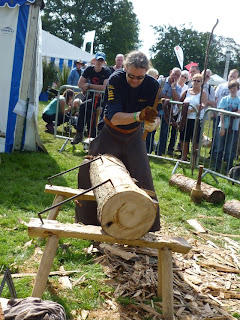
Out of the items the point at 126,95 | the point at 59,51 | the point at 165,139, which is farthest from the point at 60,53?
the point at 126,95

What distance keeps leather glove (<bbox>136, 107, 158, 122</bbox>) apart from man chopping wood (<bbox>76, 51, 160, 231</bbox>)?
0.20 metres

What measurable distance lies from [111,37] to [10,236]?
5361cm

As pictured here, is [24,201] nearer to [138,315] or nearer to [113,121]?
[113,121]

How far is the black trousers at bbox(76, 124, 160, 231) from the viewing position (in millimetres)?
4230

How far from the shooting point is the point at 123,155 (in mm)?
4270

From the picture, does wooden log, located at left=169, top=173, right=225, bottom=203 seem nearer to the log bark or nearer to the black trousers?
the black trousers

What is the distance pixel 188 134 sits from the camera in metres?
8.94

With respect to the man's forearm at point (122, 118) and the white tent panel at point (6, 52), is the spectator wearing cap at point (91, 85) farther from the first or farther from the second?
the man's forearm at point (122, 118)

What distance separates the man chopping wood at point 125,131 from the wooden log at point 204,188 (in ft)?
7.42

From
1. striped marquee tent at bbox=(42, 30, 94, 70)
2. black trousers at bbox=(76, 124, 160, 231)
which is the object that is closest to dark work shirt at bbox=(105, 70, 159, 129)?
black trousers at bbox=(76, 124, 160, 231)

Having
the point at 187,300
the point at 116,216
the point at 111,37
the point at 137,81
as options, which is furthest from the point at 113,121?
the point at 111,37

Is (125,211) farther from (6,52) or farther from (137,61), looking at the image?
(6,52)

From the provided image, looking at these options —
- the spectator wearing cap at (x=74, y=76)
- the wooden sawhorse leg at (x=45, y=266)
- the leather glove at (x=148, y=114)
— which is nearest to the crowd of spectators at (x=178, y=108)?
the spectator wearing cap at (x=74, y=76)

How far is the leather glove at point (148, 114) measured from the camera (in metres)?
3.70
